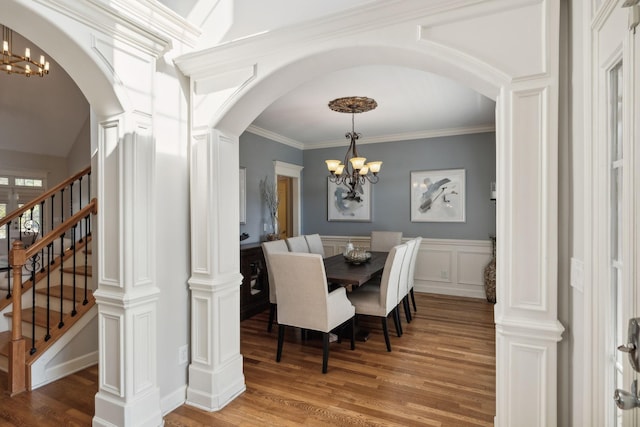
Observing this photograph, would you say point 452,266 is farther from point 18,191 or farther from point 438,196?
point 18,191

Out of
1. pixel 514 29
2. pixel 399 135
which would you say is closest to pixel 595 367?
pixel 514 29

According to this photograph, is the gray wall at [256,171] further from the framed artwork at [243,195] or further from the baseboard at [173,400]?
the baseboard at [173,400]

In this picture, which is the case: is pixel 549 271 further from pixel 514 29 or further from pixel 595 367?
pixel 514 29

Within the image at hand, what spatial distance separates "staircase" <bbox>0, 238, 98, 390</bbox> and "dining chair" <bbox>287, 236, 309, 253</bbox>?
2.08 meters

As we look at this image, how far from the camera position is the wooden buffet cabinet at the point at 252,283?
427cm

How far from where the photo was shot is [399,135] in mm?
5586

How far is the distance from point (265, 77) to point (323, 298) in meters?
1.76

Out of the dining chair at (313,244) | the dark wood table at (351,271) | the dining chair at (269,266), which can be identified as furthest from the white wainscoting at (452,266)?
the dining chair at (269,266)

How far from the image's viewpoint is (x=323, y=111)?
172 inches

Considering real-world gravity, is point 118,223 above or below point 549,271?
above

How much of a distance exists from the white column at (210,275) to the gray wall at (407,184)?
12.3ft

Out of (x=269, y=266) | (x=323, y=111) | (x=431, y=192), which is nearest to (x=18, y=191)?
(x=269, y=266)

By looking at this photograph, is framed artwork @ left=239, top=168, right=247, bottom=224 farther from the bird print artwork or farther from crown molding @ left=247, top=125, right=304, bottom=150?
the bird print artwork

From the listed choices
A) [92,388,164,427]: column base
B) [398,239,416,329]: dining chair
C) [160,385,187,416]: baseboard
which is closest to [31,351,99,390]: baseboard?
[92,388,164,427]: column base
